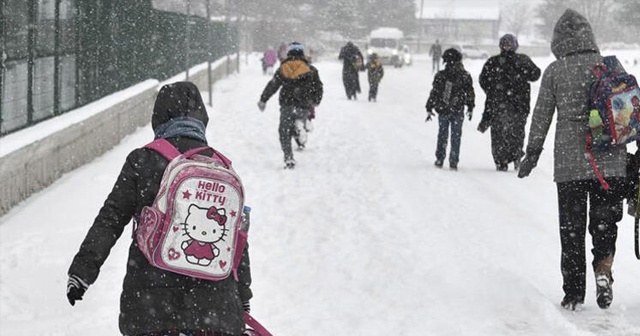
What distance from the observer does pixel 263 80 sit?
3656cm

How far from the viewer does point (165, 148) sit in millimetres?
3469

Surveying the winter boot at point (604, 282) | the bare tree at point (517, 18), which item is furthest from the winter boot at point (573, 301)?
the bare tree at point (517, 18)

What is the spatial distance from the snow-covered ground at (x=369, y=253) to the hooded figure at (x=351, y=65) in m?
12.0

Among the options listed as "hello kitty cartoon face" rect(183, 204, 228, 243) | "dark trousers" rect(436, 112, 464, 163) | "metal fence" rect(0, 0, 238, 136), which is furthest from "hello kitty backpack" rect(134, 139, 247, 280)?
"dark trousers" rect(436, 112, 464, 163)

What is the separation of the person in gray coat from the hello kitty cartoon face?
3342 millimetres

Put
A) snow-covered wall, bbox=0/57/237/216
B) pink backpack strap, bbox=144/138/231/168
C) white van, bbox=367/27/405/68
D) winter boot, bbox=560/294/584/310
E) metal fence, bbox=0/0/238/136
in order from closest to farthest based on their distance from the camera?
pink backpack strap, bbox=144/138/231/168 → winter boot, bbox=560/294/584/310 → snow-covered wall, bbox=0/57/237/216 → metal fence, bbox=0/0/238/136 → white van, bbox=367/27/405/68

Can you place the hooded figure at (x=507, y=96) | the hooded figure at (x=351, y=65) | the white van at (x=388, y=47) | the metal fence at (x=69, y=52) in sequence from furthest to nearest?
the white van at (x=388, y=47) → the hooded figure at (x=351, y=65) → the hooded figure at (x=507, y=96) → the metal fence at (x=69, y=52)

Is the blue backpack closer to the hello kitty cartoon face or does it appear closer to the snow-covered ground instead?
the snow-covered ground

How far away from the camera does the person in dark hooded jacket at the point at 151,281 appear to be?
3.34 meters

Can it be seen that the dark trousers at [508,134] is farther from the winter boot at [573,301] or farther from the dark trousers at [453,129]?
the winter boot at [573,301]

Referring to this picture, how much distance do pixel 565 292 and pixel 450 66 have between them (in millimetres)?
6698

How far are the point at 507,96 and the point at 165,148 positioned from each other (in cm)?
908

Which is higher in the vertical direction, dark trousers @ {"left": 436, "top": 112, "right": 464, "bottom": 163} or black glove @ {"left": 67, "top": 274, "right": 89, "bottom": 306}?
black glove @ {"left": 67, "top": 274, "right": 89, "bottom": 306}

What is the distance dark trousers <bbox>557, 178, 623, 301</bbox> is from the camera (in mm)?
6105
